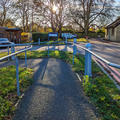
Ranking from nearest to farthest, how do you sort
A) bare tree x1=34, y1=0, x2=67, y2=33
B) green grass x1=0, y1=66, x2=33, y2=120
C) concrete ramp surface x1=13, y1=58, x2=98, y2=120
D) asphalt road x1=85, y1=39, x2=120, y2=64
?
concrete ramp surface x1=13, y1=58, x2=98, y2=120 < green grass x1=0, y1=66, x2=33, y2=120 < asphalt road x1=85, y1=39, x2=120, y2=64 < bare tree x1=34, y1=0, x2=67, y2=33

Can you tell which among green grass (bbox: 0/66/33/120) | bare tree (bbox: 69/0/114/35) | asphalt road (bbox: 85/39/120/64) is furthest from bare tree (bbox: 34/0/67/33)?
green grass (bbox: 0/66/33/120)

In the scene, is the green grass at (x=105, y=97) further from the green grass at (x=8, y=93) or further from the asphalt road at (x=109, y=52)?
the asphalt road at (x=109, y=52)

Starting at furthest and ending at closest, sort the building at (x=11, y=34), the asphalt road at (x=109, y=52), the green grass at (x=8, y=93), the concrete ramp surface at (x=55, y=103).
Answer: the building at (x=11, y=34)
the asphalt road at (x=109, y=52)
the green grass at (x=8, y=93)
the concrete ramp surface at (x=55, y=103)

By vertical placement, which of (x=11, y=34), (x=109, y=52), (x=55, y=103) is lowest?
(x=55, y=103)

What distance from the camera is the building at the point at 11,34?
26250 millimetres

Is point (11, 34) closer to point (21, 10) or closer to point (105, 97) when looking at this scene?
point (21, 10)

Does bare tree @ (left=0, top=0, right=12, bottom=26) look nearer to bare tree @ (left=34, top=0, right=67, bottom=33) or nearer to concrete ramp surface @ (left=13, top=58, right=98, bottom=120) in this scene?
bare tree @ (left=34, top=0, right=67, bottom=33)

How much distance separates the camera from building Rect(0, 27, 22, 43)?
26.2 m

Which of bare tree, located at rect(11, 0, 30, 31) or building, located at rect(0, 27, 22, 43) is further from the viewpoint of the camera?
bare tree, located at rect(11, 0, 30, 31)

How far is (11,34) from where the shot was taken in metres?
28.6

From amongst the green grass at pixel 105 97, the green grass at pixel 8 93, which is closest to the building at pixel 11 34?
the green grass at pixel 8 93

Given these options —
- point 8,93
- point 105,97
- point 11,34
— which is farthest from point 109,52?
point 11,34

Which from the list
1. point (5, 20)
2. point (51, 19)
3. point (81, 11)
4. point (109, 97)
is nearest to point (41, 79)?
point (109, 97)

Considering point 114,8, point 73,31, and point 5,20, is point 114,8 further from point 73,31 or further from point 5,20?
point 5,20
